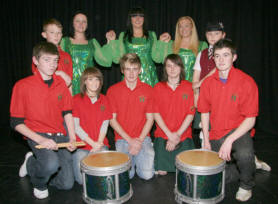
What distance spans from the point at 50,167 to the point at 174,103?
1464 mm

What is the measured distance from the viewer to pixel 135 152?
2764 mm

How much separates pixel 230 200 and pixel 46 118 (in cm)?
184

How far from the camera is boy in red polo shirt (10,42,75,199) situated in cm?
230

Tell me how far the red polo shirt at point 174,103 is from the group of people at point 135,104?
0.01 metres

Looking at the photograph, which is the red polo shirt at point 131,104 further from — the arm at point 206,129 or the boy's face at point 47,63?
the boy's face at point 47,63

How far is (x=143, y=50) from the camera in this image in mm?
3299

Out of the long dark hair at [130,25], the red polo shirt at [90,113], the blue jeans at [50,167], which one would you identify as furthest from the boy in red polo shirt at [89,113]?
the long dark hair at [130,25]

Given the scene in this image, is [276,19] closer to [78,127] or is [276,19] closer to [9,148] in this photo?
[78,127]

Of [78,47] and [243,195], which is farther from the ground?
[78,47]

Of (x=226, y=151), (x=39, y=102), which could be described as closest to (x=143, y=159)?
(x=226, y=151)

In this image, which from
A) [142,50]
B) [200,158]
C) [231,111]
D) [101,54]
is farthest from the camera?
[101,54]

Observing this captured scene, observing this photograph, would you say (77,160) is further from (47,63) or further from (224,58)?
(224,58)

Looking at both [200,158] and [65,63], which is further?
[65,63]

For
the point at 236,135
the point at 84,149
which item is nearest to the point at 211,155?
the point at 236,135
